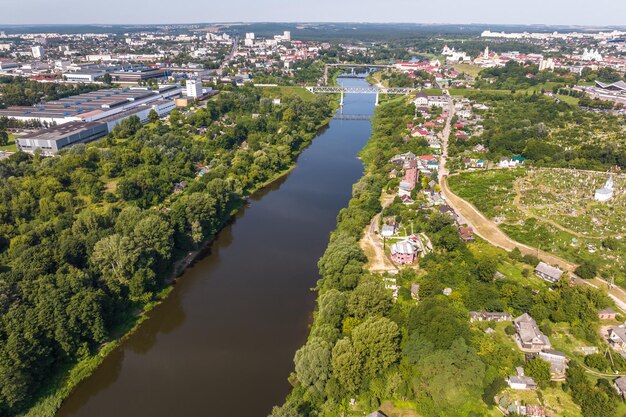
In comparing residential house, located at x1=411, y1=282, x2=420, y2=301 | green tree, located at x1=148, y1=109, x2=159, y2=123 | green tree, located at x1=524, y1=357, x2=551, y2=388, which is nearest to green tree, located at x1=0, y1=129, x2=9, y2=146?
green tree, located at x1=148, y1=109, x2=159, y2=123

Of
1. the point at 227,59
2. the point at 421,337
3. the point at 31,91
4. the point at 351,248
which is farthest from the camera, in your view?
the point at 227,59

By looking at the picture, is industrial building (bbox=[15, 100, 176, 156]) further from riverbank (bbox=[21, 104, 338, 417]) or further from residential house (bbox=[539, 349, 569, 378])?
residential house (bbox=[539, 349, 569, 378])

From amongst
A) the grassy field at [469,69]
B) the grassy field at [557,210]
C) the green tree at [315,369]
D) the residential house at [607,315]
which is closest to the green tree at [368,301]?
the green tree at [315,369]

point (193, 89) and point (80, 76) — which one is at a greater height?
point (80, 76)

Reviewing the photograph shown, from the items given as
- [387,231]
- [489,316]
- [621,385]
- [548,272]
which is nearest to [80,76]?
[387,231]

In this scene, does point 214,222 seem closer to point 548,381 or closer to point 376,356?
point 376,356

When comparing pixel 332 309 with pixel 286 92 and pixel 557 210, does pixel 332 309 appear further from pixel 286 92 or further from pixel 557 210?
pixel 286 92
